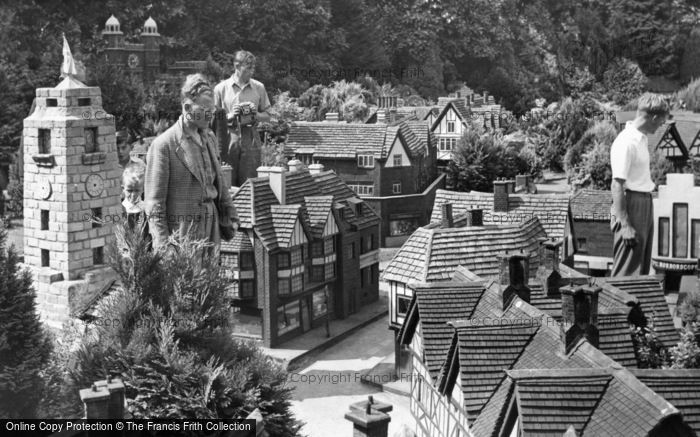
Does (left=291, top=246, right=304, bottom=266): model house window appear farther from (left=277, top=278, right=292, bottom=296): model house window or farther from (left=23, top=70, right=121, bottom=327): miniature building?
(left=23, top=70, right=121, bottom=327): miniature building

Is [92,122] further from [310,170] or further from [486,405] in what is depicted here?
[486,405]

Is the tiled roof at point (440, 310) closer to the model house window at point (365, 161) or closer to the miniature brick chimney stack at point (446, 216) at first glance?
the miniature brick chimney stack at point (446, 216)

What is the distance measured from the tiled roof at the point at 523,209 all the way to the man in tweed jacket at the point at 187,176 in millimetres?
19618

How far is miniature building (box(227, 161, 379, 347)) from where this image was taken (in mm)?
36781

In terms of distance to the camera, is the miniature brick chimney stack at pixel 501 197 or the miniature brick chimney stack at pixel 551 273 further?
the miniature brick chimney stack at pixel 501 197

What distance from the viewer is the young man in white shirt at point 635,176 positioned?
18.6 metres

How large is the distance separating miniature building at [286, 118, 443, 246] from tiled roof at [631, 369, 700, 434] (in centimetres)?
3360

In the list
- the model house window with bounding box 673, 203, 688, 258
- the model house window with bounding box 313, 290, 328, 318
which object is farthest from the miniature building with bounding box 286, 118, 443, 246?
the model house window with bounding box 673, 203, 688, 258

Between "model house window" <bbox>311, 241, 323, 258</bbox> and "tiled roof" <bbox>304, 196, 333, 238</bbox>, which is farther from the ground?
"tiled roof" <bbox>304, 196, 333, 238</bbox>

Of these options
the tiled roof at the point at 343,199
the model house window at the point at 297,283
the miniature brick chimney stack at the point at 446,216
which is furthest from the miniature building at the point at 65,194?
the miniature brick chimney stack at the point at 446,216

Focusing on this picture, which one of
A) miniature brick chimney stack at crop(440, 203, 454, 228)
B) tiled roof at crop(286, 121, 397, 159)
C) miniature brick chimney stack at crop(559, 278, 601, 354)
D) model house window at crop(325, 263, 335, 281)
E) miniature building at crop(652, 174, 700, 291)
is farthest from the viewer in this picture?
tiled roof at crop(286, 121, 397, 159)

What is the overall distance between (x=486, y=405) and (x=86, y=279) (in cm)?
1708

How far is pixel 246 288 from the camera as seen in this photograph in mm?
36812

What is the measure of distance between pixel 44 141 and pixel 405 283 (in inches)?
503
